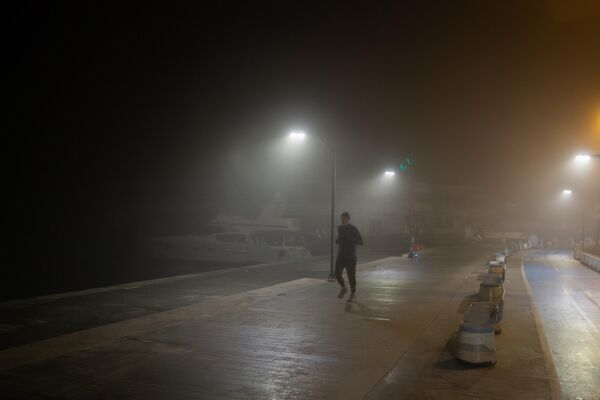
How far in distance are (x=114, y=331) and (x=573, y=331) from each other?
8589 millimetres

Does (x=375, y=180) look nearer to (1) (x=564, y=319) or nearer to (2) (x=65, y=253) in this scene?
(2) (x=65, y=253)

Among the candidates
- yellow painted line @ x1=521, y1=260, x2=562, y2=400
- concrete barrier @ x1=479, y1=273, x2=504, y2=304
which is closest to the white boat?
concrete barrier @ x1=479, y1=273, x2=504, y2=304

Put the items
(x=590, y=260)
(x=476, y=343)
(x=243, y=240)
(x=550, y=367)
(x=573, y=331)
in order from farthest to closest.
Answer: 1. (x=243, y=240)
2. (x=590, y=260)
3. (x=573, y=331)
4. (x=550, y=367)
5. (x=476, y=343)

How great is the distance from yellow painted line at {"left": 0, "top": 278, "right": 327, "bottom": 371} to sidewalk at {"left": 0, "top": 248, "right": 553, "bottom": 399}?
0.08ft

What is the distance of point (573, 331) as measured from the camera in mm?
11000

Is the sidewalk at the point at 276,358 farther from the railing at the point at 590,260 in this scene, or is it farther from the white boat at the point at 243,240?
the white boat at the point at 243,240

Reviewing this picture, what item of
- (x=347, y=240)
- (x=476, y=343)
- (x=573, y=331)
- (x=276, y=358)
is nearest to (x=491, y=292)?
(x=573, y=331)

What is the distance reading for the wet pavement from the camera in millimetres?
7203

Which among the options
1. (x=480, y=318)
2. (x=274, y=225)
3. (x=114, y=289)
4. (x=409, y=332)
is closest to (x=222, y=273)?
(x=114, y=289)

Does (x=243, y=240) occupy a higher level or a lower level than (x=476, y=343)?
higher

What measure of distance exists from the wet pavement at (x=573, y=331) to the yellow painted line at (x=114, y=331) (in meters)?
6.51

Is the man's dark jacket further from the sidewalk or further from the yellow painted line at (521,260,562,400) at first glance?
the yellow painted line at (521,260,562,400)

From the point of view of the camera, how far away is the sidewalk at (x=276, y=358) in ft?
21.7

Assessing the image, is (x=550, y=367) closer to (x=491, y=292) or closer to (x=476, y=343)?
(x=476, y=343)
